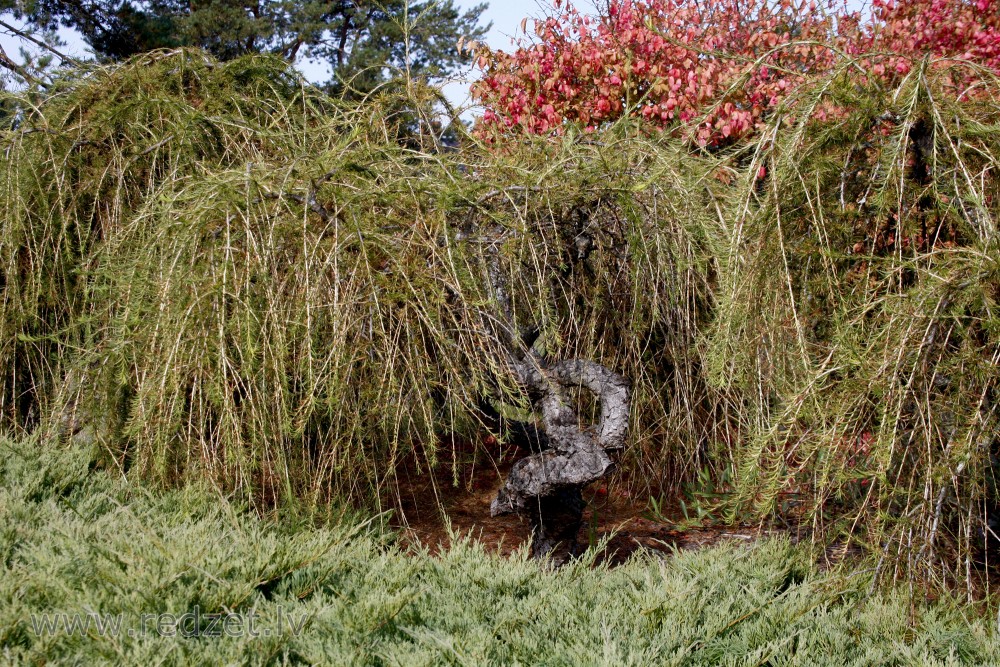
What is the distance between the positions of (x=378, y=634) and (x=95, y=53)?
322 inches

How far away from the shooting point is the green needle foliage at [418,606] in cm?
181

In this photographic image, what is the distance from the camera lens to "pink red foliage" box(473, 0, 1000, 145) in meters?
4.95

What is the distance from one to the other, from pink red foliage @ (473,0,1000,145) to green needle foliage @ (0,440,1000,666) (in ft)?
10.0

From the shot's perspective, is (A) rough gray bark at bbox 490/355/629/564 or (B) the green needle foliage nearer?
(B) the green needle foliage

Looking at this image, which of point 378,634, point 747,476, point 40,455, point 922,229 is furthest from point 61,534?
point 922,229

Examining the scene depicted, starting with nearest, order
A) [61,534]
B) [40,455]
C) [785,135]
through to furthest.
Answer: [61,534]
[785,135]
[40,455]

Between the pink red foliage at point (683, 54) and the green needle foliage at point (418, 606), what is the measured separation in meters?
3.05

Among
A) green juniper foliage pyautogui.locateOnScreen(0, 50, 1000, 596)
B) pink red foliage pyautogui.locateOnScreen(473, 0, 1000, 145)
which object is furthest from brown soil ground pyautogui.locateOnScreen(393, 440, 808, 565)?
pink red foliage pyautogui.locateOnScreen(473, 0, 1000, 145)

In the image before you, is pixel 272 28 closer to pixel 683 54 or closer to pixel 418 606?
pixel 683 54

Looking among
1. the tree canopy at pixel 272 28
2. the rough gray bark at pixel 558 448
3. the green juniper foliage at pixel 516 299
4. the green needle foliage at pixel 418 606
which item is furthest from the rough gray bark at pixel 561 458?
the tree canopy at pixel 272 28

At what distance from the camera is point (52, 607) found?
1.98 metres

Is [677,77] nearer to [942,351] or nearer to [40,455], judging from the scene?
[942,351]

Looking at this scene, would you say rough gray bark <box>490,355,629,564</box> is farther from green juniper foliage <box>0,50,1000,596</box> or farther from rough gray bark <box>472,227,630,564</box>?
green juniper foliage <box>0,50,1000,596</box>

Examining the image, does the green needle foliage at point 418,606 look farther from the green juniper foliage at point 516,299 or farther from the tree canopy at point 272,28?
the tree canopy at point 272,28
